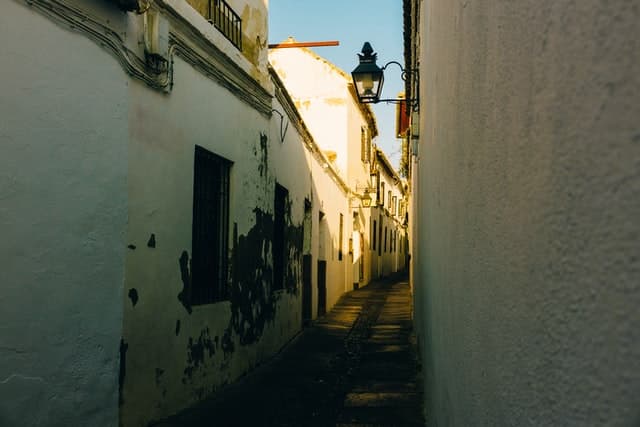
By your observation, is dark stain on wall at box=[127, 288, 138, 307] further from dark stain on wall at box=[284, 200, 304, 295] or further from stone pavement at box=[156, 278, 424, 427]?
dark stain on wall at box=[284, 200, 304, 295]

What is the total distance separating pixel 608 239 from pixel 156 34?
524 centimetres

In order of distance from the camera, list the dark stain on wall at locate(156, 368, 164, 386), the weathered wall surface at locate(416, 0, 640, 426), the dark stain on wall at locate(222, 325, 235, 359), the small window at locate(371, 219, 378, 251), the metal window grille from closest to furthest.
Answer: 1. the weathered wall surface at locate(416, 0, 640, 426)
2. the dark stain on wall at locate(156, 368, 164, 386)
3. the metal window grille
4. the dark stain on wall at locate(222, 325, 235, 359)
5. the small window at locate(371, 219, 378, 251)

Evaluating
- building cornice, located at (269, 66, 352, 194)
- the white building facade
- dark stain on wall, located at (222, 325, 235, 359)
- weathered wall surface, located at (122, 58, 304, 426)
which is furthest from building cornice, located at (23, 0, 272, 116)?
dark stain on wall, located at (222, 325, 235, 359)

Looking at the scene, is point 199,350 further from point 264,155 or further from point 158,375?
point 264,155

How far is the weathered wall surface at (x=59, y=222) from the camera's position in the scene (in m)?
3.74

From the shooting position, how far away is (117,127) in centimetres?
488

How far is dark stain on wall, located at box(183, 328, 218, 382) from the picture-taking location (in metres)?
6.22

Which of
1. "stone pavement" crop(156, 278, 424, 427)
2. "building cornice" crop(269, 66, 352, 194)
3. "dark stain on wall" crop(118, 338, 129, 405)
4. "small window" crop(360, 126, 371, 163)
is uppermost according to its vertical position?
"small window" crop(360, 126, 371, 163)

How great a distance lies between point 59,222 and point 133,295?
3.78ft

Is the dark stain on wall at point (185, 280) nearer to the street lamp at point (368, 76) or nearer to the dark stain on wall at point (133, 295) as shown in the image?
the dark stain on wall at point (133, 295)

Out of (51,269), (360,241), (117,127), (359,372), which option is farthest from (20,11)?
(360,241)

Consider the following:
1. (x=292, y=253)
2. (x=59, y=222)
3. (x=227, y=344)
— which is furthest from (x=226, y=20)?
(x=292, y=253)

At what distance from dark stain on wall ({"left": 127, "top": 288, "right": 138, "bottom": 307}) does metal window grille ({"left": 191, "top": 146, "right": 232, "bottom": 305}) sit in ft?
4.26

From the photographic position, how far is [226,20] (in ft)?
25.6
